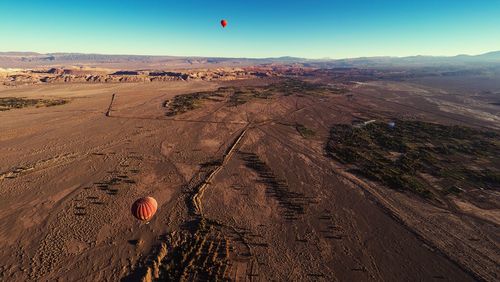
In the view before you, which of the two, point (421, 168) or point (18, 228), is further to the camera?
point (421, 168)

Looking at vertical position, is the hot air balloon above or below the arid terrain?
above

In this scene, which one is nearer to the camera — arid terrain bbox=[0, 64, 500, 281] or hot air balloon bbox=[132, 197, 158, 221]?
arid terrain bbox=[0, 64, 500, 281]

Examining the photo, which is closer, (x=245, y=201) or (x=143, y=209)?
(x=143, y=209)

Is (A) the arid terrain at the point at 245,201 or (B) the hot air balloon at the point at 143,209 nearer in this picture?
(A) the arid terrain at the point at 245,201

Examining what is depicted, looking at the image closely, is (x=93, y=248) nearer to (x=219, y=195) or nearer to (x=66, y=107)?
(x=219, y=195)

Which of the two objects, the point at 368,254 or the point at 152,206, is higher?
the point at 152,206

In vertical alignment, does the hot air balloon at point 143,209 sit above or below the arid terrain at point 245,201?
above

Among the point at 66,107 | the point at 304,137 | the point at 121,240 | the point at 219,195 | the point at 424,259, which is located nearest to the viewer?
the point at 424,259

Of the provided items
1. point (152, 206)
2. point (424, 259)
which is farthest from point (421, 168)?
point (152, 206)
